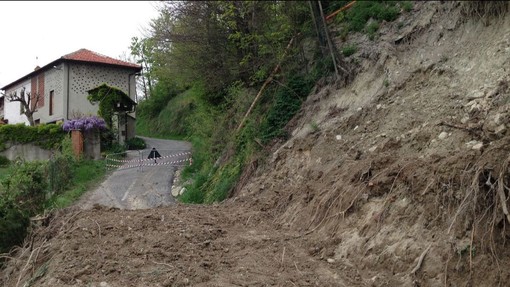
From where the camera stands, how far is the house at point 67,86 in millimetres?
26844

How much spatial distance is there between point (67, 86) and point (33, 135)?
3699 millimetres

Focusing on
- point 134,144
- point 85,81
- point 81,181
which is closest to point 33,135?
point 85,81

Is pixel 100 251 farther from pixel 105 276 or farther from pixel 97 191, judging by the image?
pixel 97 191

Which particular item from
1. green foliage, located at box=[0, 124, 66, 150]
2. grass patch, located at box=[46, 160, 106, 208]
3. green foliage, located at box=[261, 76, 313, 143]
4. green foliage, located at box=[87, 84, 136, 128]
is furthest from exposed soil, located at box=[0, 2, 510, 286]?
green foliage, located at box=[87, 84, 136, 128]

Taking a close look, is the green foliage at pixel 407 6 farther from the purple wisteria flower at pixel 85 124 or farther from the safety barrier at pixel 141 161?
the purple wisteria flower at pixel 85 124

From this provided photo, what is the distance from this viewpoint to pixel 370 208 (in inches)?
247

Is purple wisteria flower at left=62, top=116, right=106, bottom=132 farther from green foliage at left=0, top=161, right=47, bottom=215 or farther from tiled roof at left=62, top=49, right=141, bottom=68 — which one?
green foliage at left=0, top=161, right=47, bottom=215

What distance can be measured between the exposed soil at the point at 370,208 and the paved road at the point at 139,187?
541cm

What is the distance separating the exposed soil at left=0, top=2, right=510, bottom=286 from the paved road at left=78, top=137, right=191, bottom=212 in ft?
17.8

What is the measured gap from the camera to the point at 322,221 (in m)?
6.95

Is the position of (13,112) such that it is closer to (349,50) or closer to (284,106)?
(284,106)

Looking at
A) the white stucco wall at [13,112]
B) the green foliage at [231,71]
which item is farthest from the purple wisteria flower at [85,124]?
the green foliage at [231,71]

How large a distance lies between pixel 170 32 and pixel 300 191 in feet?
32.3

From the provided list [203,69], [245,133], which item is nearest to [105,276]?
[245,133]
